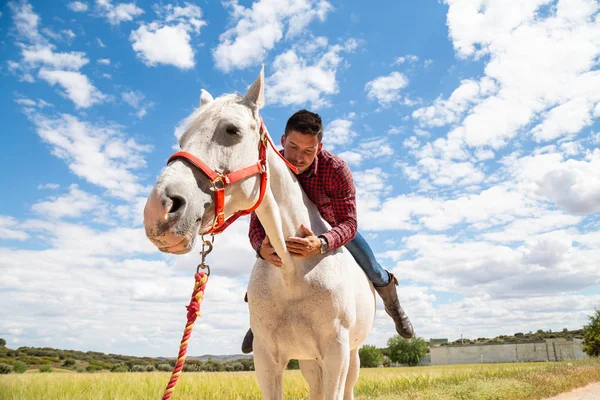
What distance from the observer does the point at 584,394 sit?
11.4m

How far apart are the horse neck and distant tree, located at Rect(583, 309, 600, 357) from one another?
3584cm

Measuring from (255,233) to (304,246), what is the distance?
2.25 ft

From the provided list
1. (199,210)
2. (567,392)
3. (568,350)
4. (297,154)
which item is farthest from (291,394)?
(568,350)

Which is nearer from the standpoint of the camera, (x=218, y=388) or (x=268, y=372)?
(x=268, y=372)

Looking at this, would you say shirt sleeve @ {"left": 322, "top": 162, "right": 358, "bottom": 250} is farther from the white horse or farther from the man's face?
the man's face

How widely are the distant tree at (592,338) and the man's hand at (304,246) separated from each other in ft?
117

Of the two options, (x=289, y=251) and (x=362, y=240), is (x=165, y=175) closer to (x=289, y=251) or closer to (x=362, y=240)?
(x=289, y=251)

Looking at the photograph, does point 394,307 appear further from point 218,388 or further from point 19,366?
point 19,366

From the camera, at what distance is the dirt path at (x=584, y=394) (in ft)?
34.7

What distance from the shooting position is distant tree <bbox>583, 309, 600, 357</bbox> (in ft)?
99.8

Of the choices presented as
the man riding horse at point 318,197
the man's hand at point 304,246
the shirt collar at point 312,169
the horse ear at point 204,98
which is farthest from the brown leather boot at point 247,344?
the horse ear at point 204,98

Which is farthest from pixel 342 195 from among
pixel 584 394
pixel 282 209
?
pixel 584 394

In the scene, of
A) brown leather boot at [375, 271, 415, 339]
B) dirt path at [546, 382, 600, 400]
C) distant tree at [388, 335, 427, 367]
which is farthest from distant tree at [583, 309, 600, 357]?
distant tree at [388, 335, 427, 367]

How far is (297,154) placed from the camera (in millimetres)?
3471
